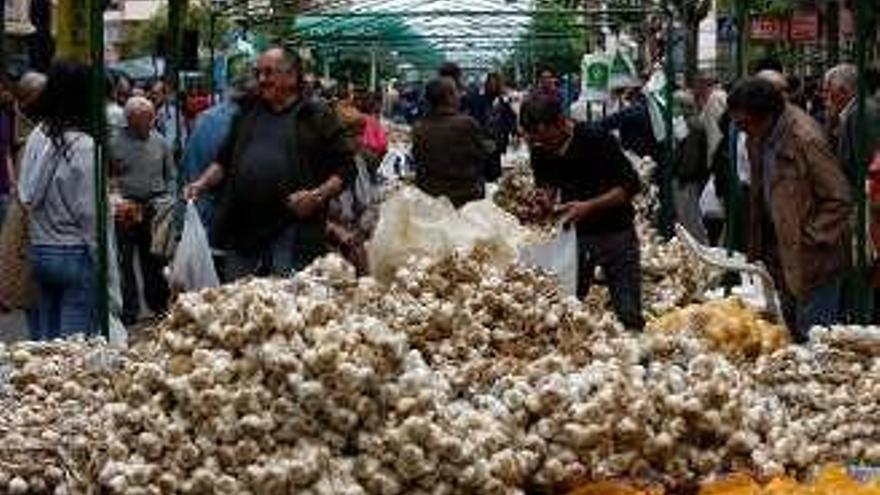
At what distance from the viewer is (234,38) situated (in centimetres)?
3562

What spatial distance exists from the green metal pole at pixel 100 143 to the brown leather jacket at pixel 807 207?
9.23ft

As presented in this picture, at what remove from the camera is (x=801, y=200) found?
876cm

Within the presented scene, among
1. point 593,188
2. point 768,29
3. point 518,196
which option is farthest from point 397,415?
point 768,29

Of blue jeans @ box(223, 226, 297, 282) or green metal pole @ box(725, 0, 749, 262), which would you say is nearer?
blue jeans @ box(223, 226, 297, 282)

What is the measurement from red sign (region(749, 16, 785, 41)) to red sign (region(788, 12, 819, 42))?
1.20 ft

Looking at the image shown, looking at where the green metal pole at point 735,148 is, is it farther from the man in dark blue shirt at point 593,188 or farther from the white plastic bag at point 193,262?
the white plastic bag at point 193,262

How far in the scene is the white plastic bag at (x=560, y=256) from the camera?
8883mm

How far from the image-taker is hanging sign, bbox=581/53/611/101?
24.9 m

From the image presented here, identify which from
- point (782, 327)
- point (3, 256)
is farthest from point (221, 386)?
point (3, 256)

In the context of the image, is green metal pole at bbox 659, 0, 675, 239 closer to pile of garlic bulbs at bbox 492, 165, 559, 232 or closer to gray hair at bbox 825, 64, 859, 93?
pile of garlic bulbs at bbox 492, 165, 559, 232

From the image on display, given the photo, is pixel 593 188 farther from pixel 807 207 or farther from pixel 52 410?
pixel 52 410

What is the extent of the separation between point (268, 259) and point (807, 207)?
Answer: 2628mm

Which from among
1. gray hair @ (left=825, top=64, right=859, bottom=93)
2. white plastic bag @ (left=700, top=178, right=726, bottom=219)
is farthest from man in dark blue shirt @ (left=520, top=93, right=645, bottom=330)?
white plastic bag @ (left=700, top=178, right=726, bottom=219)

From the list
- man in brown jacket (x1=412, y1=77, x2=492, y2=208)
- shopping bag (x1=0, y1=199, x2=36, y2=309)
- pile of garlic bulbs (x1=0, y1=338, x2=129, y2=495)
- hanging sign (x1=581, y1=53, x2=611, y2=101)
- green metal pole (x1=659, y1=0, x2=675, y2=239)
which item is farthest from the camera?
hanging sign (x1=581, y1=53, x2=611, y2=101)
